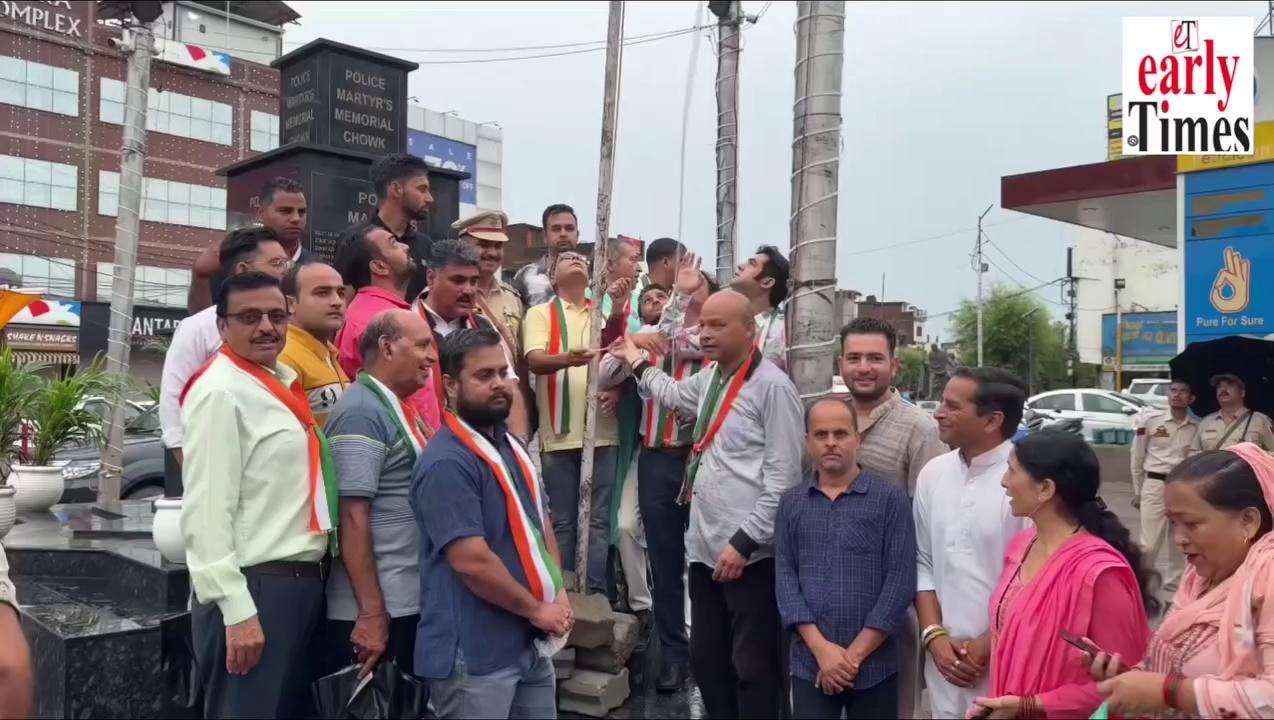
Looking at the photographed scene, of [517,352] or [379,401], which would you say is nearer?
[379,401]

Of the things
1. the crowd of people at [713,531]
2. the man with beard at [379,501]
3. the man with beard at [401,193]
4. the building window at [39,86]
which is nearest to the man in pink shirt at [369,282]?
the crowd of people at [713,531]

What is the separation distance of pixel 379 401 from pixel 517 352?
200cm

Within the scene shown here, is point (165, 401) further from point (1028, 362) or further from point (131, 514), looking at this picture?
point (1028, 362)

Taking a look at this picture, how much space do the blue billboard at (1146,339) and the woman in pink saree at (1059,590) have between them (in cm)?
4249

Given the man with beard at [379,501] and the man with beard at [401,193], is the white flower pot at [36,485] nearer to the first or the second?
the man with beard at [401,193]

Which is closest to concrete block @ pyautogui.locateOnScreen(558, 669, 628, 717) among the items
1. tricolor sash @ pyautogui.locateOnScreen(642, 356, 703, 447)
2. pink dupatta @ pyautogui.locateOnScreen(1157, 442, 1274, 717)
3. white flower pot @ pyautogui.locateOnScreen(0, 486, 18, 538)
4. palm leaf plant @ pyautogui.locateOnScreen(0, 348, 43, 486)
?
tricolor sash @ pyautogui.locateOnScreen(642, 356, 703, 447)

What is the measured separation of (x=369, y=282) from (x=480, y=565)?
206cm

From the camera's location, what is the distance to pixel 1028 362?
50375mm

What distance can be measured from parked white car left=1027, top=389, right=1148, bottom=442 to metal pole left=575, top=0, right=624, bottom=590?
22.2 meters

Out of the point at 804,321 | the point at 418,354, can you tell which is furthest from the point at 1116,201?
the point at 418,354

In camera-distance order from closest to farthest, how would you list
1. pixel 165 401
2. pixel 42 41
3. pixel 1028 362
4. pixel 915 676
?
1. pixel 915 676
2. pixel 165 401
3. pixel 42 41
4. pixel 1028 362

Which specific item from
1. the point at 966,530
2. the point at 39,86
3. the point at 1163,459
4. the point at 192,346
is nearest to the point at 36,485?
the point at 192,346

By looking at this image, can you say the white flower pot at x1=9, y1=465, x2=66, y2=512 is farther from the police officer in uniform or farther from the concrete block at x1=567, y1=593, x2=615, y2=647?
the police officer in uniform

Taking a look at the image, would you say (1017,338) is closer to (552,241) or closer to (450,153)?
(450,153)
